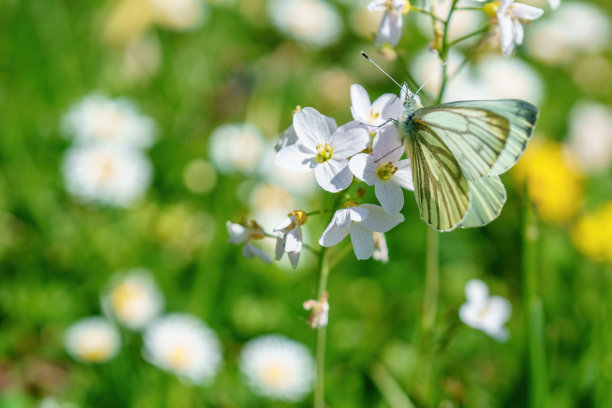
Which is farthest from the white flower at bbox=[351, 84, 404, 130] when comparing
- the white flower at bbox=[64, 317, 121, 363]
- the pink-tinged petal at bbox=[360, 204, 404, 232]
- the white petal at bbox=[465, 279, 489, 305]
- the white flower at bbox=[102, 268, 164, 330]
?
the white flower at bbox=[102, 268, 164, 330]

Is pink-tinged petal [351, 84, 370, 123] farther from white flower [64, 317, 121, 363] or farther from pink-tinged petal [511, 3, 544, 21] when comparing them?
white flower [64, 317, 121, 363]

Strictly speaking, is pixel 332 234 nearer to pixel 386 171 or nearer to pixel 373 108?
pixel 386 171

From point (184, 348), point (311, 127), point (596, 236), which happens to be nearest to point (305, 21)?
point (596, 236)

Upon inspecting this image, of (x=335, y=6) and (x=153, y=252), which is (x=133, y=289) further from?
(x=335, y=6)

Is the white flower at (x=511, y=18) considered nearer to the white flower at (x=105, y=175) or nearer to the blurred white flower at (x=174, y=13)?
the white flower at (x=105, y=175)

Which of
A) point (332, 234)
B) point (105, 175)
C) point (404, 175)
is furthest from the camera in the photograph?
point (105, 175)

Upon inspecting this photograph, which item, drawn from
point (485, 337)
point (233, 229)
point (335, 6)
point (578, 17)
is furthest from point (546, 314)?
point (578, 17)

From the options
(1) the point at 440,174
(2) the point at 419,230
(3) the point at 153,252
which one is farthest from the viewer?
(2) the point at 419,230
